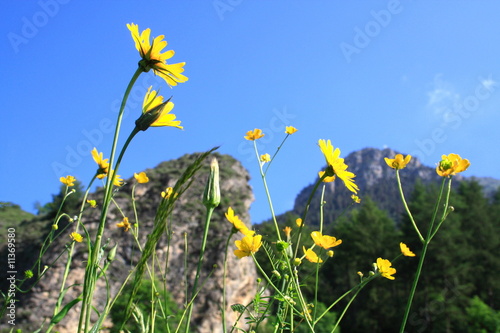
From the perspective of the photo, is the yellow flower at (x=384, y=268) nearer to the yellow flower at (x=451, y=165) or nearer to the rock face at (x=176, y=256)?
the yellow flower at (x=451, y=165)

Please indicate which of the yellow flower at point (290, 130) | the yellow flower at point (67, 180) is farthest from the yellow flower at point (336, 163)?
the yellow flower at point (67, 180)

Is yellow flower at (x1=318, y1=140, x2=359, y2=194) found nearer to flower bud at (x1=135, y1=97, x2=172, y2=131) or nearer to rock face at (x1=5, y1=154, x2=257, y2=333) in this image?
flower bud at (x1=135, y1=97, x2=172, y2=131)

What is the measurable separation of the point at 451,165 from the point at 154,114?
2.28ft

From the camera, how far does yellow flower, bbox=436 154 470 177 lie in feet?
2.85

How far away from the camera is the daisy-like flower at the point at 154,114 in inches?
25.1

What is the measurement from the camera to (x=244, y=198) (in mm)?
16891

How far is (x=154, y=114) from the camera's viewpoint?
25.2 inches

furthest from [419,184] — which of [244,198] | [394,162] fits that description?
[394,162]

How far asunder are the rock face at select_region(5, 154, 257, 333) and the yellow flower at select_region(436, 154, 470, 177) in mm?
9731

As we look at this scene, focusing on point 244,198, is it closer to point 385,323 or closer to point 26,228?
point 26,228

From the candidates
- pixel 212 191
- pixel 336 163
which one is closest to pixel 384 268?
pixel 336 163

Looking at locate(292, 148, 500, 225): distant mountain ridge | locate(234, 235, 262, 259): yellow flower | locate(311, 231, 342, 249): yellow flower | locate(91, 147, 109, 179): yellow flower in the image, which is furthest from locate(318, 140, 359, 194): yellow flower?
locate(292, 148, 500, 225): distant mountain ridge

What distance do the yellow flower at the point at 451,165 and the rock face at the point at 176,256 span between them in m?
9.73

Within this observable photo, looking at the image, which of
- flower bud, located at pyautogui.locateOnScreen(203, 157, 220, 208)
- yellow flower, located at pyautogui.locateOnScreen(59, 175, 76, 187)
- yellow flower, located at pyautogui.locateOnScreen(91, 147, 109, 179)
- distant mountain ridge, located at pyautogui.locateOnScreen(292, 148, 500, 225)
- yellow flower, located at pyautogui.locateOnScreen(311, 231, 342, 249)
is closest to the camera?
flower bud, located at pyautogui.locateOnScreen(203, 157, 220, 208)
